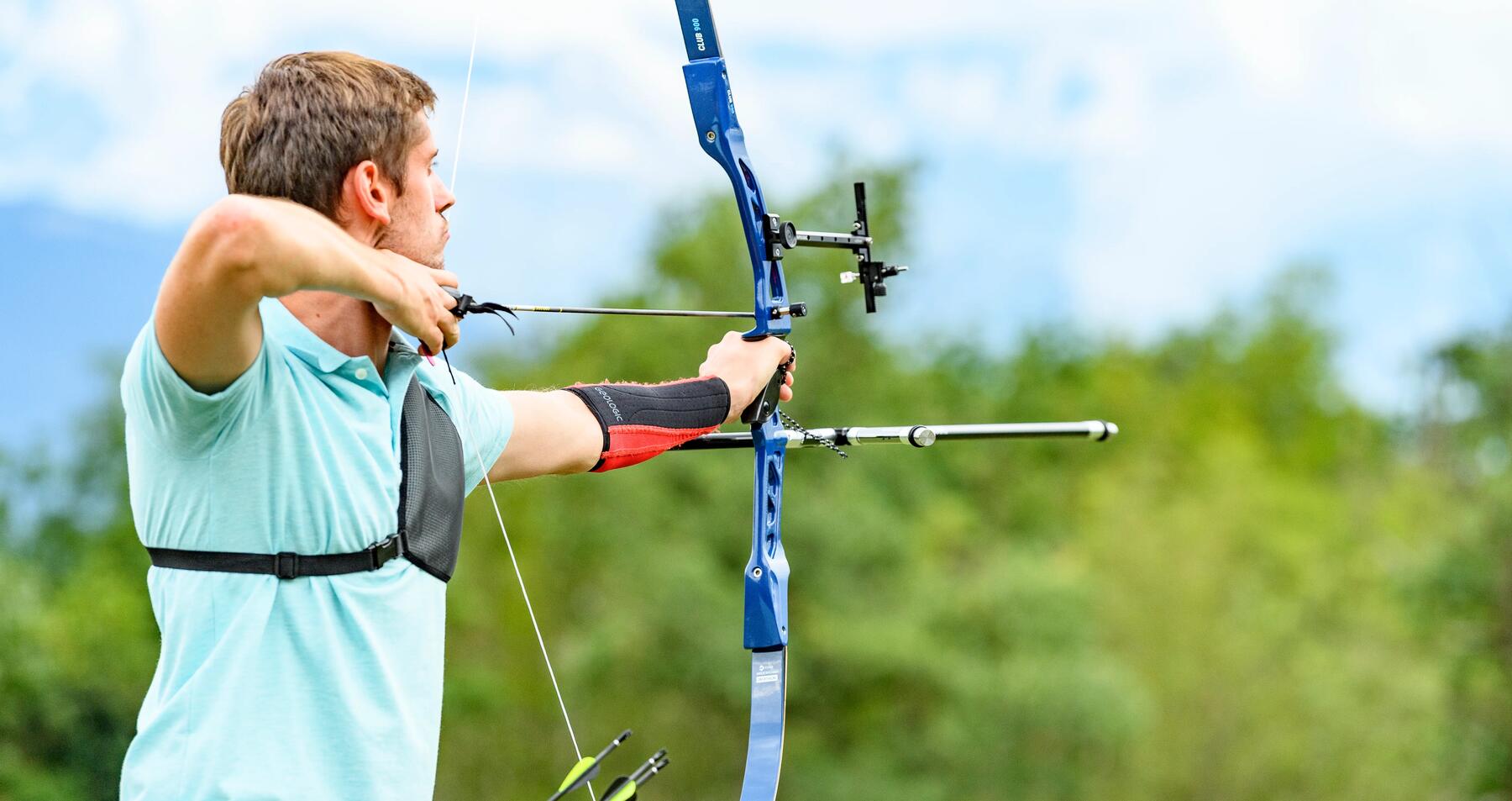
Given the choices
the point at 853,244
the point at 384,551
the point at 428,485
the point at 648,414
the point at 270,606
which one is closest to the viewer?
the point at 270,606

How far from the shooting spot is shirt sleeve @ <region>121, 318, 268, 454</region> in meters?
1.64

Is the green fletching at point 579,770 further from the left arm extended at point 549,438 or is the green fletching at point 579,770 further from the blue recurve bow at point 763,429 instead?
the blue recurve bow at point 763,429

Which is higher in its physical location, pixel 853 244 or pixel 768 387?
pixel 853 244

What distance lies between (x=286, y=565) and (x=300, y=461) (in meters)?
0.11

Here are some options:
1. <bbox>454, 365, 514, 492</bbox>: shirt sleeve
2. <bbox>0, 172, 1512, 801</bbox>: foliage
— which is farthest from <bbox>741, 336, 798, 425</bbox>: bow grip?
<bbox>0, 172, 1512, 801</bbox>: foliage

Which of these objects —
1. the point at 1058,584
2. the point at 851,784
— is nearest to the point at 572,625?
the point at 851,784

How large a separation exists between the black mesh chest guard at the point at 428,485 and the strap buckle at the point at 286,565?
15 cm

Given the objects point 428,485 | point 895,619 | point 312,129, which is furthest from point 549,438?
point 895,619

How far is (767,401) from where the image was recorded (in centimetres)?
283

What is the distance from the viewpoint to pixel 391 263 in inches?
71.9

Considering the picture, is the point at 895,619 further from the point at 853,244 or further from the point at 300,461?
the point at 300,461

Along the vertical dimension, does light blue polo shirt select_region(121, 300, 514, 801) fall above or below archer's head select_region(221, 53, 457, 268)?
below

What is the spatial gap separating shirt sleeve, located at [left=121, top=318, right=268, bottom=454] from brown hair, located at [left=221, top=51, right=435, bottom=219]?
227 millimetres

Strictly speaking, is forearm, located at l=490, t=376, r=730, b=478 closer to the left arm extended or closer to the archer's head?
the left arm extended
